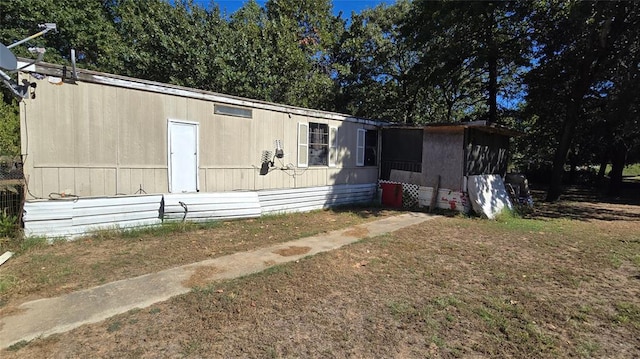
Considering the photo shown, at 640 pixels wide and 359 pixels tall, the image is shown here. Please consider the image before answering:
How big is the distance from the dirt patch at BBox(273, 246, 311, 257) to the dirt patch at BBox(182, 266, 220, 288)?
115 cm

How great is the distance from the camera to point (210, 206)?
7.18 meters

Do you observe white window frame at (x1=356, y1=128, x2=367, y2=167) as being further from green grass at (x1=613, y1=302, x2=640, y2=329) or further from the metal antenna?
the metal antenna

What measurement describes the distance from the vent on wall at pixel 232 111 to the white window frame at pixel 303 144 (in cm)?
164

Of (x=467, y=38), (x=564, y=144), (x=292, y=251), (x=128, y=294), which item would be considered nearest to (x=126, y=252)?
(x=128, y=294)

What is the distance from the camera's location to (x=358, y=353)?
104 inches

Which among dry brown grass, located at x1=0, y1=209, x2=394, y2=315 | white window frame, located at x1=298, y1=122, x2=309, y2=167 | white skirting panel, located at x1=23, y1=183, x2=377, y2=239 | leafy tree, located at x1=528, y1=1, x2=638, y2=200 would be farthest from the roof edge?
leafy tree, located at x1=528, y1=1, x2=638, y2=200

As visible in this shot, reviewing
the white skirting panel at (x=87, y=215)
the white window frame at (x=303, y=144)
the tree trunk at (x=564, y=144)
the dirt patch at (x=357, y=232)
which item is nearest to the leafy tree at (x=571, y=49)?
the tree trunk at (x=564, y=144)

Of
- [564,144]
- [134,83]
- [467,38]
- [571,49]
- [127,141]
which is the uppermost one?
[467,38]

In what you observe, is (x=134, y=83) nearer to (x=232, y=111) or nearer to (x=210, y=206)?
(x=232, y=111)

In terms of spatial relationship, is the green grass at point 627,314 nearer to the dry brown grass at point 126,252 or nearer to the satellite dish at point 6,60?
the dry brown grass at point 126,252

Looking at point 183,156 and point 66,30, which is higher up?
point 66,30

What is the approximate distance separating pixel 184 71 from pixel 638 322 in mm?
14027

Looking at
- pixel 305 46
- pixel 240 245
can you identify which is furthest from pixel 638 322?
pixel 305 46

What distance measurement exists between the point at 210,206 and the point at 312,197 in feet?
10.7
